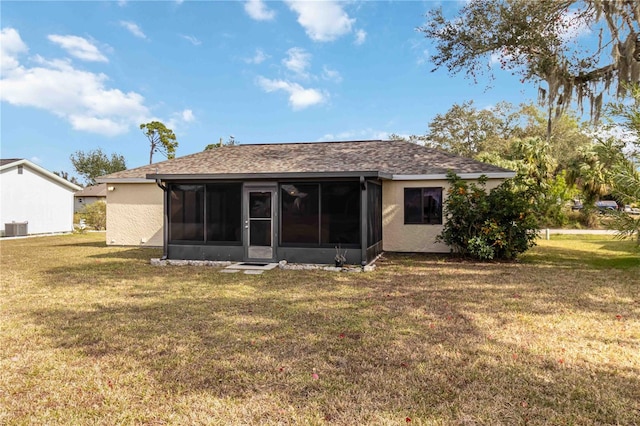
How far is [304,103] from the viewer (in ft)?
95.5

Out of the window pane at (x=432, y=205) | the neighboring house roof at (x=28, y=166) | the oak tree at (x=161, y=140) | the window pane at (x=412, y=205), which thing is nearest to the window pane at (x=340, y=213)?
the window pane at (x=412, y=205)

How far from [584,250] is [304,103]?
71.2 feet

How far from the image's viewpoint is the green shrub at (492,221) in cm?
981

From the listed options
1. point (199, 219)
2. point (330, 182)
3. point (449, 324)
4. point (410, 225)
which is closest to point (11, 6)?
point (199, 219)

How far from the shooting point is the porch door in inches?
376

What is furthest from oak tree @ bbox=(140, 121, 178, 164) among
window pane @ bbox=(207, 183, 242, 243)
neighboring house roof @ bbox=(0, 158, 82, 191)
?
window pane @ bbox=(207, 183, 242, 243)

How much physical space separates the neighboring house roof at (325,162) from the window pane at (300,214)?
3.52ft

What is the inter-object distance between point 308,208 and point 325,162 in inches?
132

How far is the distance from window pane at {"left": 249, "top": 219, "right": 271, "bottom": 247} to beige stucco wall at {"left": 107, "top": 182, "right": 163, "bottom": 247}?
5951 mm

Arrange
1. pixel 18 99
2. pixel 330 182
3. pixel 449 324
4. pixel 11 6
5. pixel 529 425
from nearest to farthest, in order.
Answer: pixel 529 425 → pixel 449 324 → pixel 330 182 → pixel 11 6 → pixel 18 99

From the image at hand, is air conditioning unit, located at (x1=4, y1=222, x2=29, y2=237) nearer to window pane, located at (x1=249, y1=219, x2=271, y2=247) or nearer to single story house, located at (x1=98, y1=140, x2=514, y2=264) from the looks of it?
single story house, located at (x1=98, y1=140, x2=514, y2=264)

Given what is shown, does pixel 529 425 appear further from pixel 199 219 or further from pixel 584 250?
pixel 584 250

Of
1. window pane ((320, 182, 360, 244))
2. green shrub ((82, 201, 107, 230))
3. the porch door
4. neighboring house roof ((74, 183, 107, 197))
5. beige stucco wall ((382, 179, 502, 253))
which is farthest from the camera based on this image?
neighboring house roof ((74, 183, 107, 197))

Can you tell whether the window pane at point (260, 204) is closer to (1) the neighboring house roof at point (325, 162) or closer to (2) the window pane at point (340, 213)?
(1) the neighboring house roof at point (325, 162)
